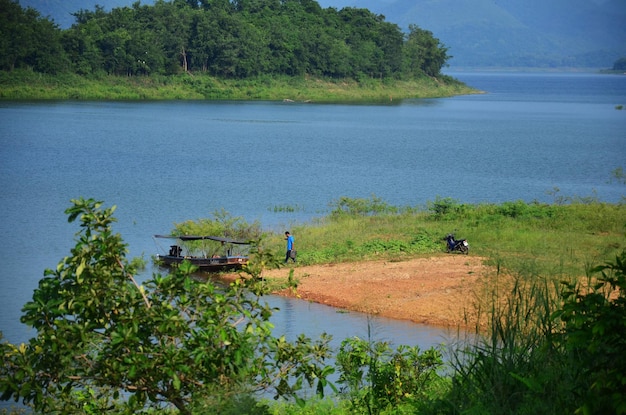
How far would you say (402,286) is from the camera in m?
24.6

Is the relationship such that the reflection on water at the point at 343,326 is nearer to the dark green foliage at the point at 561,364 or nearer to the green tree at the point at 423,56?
the dark green foliage at the point at 561,364

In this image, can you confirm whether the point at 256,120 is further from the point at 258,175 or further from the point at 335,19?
the point at 335,19

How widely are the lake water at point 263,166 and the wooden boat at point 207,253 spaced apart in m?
1.60

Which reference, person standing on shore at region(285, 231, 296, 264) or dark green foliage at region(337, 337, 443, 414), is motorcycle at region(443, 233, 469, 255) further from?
dark green foliage at region(337, 337, 443, 414)

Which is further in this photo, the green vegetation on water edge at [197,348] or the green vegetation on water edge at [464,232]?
the green vegetation on water edge at [464,232]

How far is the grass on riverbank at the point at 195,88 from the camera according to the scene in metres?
99.2

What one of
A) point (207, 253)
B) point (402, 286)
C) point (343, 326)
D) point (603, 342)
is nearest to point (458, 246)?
point (402, 286)

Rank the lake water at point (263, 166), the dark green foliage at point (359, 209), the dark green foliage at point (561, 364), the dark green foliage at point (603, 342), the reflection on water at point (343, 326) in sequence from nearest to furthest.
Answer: the dark green foliage at point (603, 342) → the dark green foliage at point (561, 364) → the reflection on water at point (343, 326) → the lake water at point (263, 166) → the dark green foliage at point (359, 209)

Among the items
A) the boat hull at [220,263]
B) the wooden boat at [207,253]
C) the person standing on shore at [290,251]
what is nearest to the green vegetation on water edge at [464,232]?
the person standing on shore at [290,251]

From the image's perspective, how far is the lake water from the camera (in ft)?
102

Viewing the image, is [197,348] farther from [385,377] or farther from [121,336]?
[385,377]

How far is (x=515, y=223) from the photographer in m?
30.0

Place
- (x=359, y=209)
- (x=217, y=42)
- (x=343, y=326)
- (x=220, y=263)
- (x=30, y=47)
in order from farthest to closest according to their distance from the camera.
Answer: (x=217, y=42)
(x=30, y=47)
(x=359, y=209)
(x=220, y=263)
(x=343, y=326)

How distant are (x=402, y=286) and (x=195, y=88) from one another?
89.0 metres
